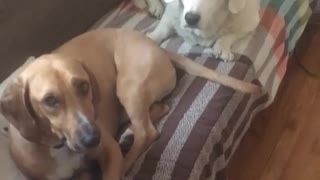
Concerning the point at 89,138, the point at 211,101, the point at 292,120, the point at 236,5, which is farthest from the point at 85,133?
the point at 292,120

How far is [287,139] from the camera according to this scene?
2385mm

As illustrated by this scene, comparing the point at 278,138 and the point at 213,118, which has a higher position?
the point at 213,118

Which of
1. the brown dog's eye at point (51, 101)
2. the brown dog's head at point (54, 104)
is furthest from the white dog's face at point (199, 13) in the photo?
the brown dog's eye at point (51, 101)

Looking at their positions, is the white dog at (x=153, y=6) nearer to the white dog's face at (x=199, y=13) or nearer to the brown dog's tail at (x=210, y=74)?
the white dog's face at (x=199, y=13)

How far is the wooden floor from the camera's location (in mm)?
2238

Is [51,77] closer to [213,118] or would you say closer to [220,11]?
[213,118]

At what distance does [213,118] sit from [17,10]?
0.71 meters

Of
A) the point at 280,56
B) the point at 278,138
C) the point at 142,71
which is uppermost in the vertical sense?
the point at 142,71

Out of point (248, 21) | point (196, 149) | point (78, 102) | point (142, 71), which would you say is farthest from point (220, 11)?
point (78, 102)

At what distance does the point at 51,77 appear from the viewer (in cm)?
154

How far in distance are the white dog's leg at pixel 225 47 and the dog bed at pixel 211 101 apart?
2 centimetres

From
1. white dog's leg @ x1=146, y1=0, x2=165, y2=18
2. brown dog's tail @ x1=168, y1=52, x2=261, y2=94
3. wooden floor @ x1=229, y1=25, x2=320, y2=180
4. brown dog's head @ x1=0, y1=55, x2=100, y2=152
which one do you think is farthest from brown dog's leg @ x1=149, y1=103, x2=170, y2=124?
white dog's leg @ x1=146, y1=0, x2=165, y2=18

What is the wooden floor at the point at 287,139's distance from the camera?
224 cm

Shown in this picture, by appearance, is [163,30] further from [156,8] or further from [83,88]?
[83,88]
